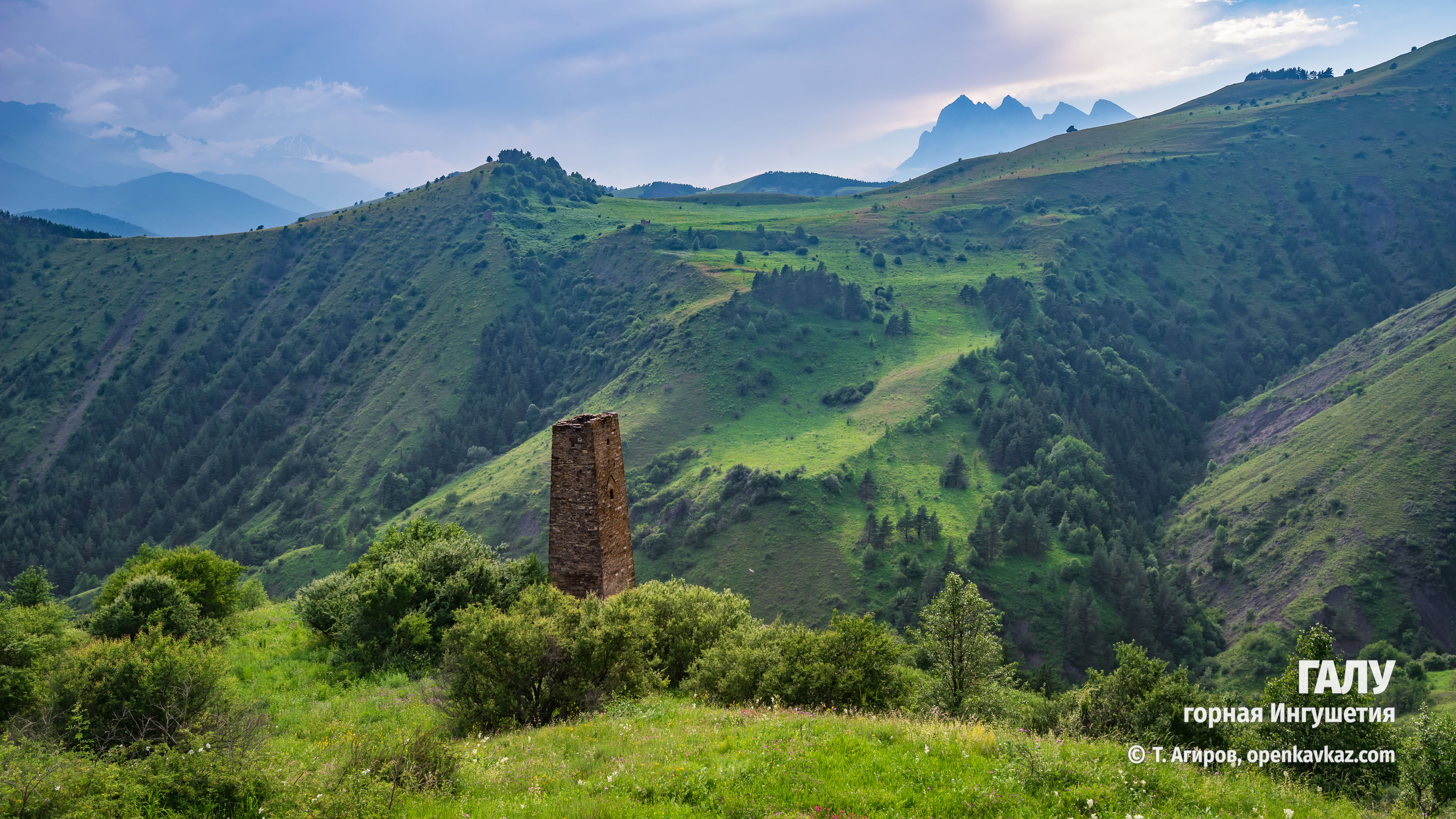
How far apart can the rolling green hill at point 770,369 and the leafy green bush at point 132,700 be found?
6416cm

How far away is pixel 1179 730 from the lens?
2058 centimetres

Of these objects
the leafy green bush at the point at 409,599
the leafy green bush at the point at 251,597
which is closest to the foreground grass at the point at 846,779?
the leafy green bush at the point at 409,599

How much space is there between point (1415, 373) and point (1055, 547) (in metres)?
51.8

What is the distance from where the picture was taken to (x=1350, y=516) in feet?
250

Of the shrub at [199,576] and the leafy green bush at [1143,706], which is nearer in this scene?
the leafy green bush at [1143,706]

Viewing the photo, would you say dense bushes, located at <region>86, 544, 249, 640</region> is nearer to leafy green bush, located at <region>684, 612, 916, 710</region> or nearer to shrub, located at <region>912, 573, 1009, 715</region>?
leafy green bush, located at <region>684, 612, 916, 710</region>

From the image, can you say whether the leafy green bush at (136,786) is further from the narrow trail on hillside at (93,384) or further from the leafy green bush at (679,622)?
the narrow trail on hillside at (93,384)

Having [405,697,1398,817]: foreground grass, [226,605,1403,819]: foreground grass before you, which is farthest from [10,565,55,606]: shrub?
[405,697,1398,817]: foreground grass

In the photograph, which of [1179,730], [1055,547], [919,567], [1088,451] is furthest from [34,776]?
[1088,451]

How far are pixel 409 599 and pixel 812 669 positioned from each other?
557 inches

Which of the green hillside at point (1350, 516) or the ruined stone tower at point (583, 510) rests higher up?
the ruined stone tower at point (583, 510)

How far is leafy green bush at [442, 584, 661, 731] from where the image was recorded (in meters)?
17.0

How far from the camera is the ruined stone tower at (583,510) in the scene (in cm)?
2408

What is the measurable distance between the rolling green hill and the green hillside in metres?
5.64
